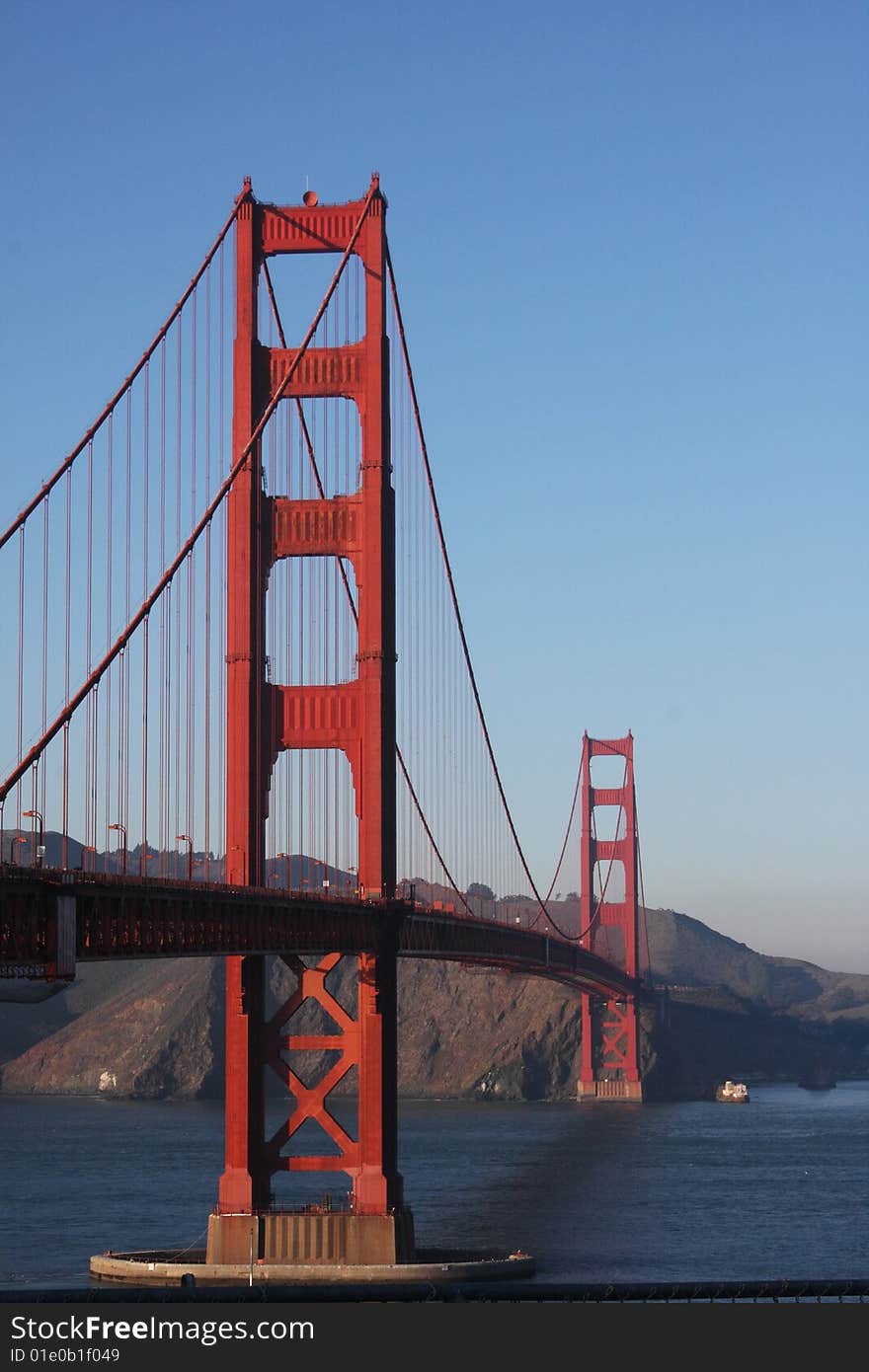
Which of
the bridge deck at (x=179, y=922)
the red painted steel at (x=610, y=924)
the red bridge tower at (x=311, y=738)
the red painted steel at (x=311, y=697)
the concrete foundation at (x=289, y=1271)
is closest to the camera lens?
the bridge deck at (x=179, y=922)

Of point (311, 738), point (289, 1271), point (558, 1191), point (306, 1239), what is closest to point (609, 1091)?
point (558, 1191)

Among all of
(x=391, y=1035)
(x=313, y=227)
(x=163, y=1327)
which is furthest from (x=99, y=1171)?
(x=163, y=1327)

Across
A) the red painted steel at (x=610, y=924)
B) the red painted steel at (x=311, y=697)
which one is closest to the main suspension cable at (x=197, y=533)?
the red painted steel at (x=311, y=697)

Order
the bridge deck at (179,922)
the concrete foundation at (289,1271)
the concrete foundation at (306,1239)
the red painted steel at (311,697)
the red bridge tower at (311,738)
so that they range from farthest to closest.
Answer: the red painted steel at (311,697)
the red bridge tower at (311,738)
the concrete foundation at (306,1239)
the concrete foundation at (289,1271)
the bridge deck at (179,922)

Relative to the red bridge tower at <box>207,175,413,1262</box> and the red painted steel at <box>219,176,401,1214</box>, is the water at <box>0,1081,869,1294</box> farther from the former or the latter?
the red painted steel at <box>219,176,401,1214</box>

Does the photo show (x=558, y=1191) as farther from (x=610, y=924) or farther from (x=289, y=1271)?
(x=610, y=924)

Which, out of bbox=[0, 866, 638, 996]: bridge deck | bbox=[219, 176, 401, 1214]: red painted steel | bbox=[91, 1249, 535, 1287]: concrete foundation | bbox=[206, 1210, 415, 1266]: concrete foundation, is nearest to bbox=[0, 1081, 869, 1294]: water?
bbox=[91, 1249, 535, 1287]: concrete foundation

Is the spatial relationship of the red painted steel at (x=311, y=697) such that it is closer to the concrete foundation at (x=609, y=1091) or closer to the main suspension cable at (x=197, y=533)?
the main suspension cable at (x=197, y=533)

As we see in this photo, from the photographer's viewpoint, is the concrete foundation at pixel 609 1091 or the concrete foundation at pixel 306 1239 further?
the concrete foundation at pixel 609 1091
